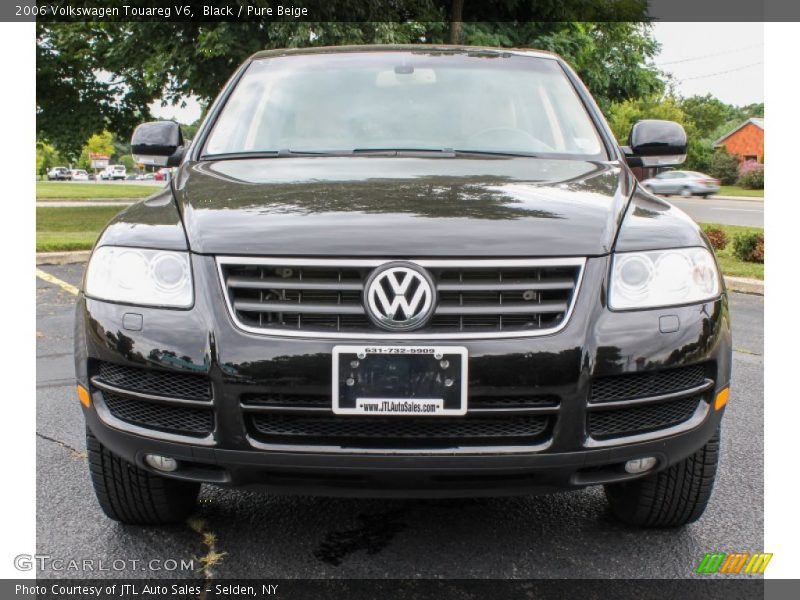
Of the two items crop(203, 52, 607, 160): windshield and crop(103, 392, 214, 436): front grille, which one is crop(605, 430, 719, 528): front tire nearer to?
crop(203, 52, 607, 160): windshield

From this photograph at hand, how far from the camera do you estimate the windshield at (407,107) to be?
126 inches

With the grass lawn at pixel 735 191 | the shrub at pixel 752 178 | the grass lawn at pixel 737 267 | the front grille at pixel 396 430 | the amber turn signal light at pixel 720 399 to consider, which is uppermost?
the shrub at pixel 752 178

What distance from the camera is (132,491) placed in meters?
2.60

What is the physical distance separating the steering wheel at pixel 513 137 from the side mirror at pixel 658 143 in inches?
21.9

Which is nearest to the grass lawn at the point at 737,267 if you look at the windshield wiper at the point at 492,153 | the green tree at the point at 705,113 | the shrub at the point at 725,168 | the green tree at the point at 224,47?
the green tree at the point at 224,47

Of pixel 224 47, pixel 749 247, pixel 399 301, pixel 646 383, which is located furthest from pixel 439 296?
pixel 224 47

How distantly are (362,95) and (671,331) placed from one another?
1.78 meters

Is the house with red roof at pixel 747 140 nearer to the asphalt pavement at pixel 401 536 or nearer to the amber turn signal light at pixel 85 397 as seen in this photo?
the asphalt pavement at pixel 401 536

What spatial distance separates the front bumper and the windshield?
1.14 meters

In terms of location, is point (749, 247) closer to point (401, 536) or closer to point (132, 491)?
point (401, 536)

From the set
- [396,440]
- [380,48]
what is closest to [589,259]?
[396,440]

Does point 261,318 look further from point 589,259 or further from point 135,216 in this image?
point 589,259

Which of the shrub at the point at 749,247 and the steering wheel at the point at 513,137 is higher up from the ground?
the steering wheel at the point at 513,137

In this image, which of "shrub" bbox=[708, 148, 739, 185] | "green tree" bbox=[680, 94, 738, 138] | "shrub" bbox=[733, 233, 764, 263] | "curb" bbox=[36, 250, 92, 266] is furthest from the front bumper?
"green tree" bbox=[680, 94, 738, 138]
